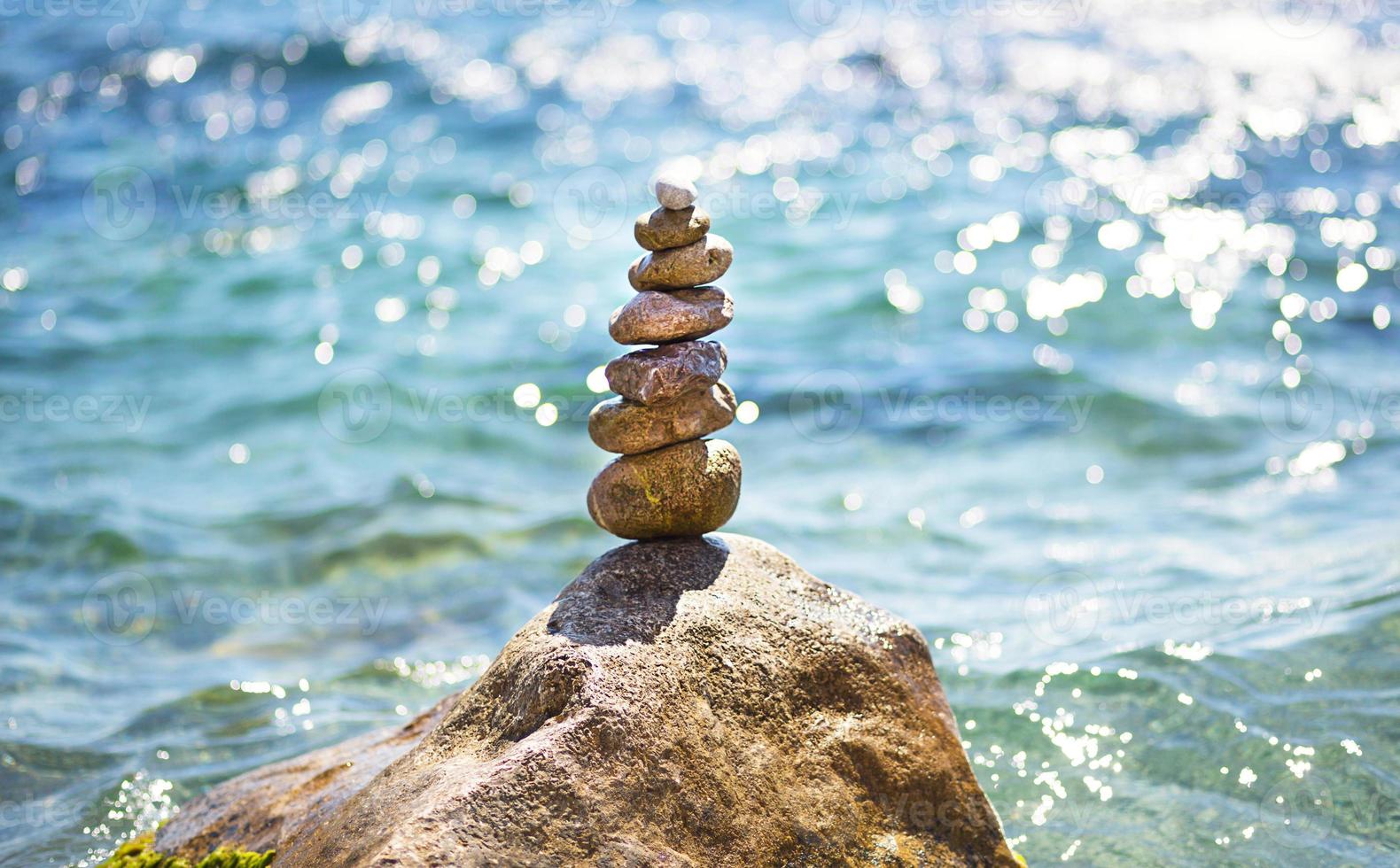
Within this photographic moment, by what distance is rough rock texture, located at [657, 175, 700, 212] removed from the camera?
456 centimetres

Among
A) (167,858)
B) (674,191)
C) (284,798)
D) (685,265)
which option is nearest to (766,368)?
(685,265)

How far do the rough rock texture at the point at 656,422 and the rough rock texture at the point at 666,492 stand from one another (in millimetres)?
59

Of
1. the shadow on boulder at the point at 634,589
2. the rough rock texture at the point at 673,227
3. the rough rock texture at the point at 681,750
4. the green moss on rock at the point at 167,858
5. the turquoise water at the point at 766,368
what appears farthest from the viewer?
the turquoise water at the point at 766,368

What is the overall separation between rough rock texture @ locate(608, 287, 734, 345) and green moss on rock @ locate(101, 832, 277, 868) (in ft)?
7.06

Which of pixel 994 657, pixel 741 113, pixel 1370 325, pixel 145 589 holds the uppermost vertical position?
pixel 741 113

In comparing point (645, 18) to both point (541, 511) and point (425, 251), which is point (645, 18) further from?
point (541, 511)

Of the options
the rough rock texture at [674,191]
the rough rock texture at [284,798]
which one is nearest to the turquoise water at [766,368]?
the rough rock texture at [284,798]

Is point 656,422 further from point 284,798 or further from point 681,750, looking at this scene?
point 284,798

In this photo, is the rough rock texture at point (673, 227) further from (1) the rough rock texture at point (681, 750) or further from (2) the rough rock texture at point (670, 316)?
(1) the rough rock texture at point (681, 750)

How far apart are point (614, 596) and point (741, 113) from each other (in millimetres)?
12416

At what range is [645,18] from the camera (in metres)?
18.7

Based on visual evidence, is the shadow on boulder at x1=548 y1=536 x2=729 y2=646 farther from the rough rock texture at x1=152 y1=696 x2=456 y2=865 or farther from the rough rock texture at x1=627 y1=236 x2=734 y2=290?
the rough rock texture at x1=627 y1=236 x2=734 y2=290

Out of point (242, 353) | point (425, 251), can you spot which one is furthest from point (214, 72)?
point (242, 353)

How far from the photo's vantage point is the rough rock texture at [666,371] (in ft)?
15.4
